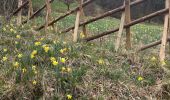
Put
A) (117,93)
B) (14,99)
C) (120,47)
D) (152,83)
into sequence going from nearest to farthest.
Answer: (14,99), (117,93), (152,83), (120,47)

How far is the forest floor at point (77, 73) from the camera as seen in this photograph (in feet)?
17.9

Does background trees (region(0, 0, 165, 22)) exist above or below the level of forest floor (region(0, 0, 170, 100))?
above

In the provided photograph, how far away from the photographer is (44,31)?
9.00 m

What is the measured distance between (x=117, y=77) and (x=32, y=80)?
118 cm

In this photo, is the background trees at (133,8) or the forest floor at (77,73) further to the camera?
the background trees at (133,8)

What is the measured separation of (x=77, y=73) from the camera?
5.73 m

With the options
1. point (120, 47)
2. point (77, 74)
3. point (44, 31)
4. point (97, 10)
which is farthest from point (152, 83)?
point (97, 10)

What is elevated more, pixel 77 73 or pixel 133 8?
pixel 133 8

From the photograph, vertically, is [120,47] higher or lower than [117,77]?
higher

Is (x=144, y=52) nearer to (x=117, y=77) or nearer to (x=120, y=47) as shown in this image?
(x=120, y=47)

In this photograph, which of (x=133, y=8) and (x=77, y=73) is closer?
(x=77, y=73)

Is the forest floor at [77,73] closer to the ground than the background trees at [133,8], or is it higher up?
closer to the ground

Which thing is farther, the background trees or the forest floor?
the background trees

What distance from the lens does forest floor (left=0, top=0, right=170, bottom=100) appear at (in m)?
5.45
